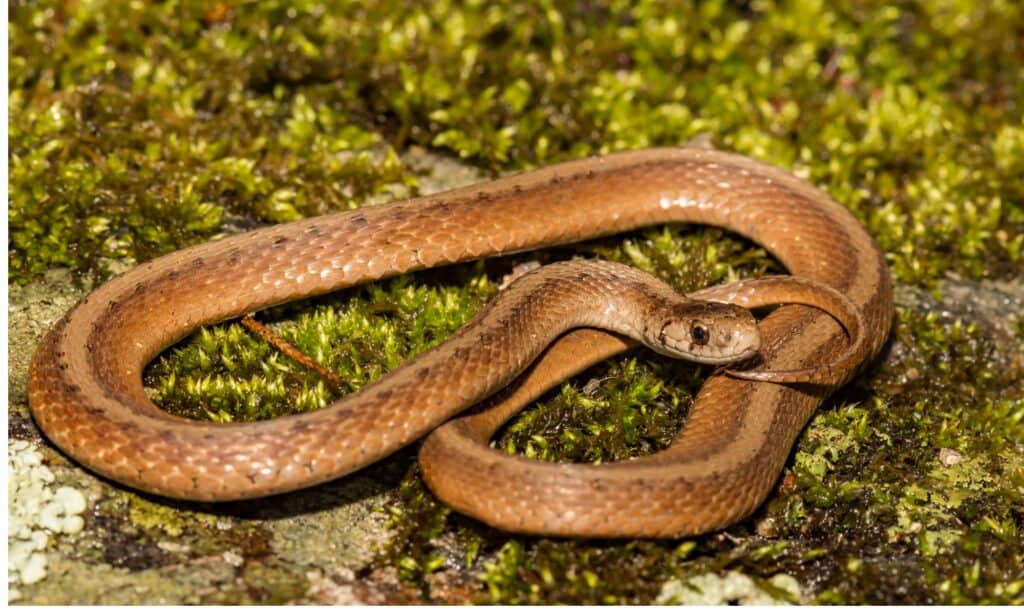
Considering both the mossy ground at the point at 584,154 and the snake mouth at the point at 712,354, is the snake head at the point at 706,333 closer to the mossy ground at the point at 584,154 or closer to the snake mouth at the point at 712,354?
the snake mouth at the point at 712,354

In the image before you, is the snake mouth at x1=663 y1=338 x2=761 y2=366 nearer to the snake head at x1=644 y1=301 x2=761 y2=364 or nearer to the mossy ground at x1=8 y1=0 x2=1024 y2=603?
the snake head at x1=644 y1=301 x2=761 y2=364

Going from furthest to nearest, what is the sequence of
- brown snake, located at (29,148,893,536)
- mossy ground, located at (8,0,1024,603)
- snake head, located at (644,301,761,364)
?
snake head, located at (644,301,761,364) → mossy ground, located at (8,0,1024,603) → brown snake, located at (29,148,893,536)

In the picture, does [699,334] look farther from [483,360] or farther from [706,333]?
[483,360]

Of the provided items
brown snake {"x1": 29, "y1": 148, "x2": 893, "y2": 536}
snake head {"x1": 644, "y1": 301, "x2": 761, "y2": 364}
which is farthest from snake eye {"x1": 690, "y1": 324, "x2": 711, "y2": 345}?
brown snake {"x1": 29, "y1": 148, "x2": 893, "y2": 536}

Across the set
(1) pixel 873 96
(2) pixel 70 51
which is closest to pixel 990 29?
(1) pixel 873 96

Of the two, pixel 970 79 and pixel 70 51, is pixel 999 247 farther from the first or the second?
pixel 70 51

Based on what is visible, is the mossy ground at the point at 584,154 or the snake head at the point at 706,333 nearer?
the mossy ground at the point at 584,154

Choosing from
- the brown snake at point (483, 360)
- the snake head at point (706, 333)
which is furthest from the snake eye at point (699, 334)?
the brown snake at point (483, 360)
